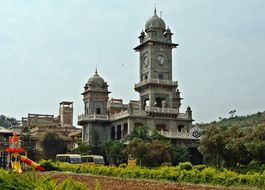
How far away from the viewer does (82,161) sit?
175 ft

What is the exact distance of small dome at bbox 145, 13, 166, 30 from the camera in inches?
2564

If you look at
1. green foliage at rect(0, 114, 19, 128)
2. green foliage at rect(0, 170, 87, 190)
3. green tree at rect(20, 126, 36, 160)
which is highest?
green foliage at rect(0, 114, 19, 128)

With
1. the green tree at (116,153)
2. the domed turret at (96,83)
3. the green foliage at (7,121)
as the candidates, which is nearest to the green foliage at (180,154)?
the green tree at (116,153)

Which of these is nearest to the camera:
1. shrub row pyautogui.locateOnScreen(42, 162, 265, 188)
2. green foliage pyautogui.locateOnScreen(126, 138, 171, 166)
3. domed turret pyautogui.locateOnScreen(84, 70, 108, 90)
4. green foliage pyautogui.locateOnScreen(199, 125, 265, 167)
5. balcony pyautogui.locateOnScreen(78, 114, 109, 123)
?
shrub row pyautogui.locateOnScreen(42, 162, 265, 188)

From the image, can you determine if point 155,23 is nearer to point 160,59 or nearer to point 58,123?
point 160,59

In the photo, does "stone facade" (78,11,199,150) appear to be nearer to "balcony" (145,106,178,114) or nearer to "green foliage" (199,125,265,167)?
"balcony" (145,106,178,114)

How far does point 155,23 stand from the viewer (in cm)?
6531

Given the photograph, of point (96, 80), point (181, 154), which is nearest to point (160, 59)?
point (96, 80)

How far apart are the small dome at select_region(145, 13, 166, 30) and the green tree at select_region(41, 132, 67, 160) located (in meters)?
19.5

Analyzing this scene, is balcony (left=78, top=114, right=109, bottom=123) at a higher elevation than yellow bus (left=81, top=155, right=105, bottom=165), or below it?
higher

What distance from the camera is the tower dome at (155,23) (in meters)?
65.1

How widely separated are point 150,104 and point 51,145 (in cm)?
1501

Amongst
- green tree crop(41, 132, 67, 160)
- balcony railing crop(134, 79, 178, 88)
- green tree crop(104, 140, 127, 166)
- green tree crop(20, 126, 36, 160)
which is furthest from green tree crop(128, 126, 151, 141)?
green tree crop(20, 126, 36, 160)

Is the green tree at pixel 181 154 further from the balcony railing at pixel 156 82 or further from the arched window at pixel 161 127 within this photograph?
the balcony railing at pixel 156 82
